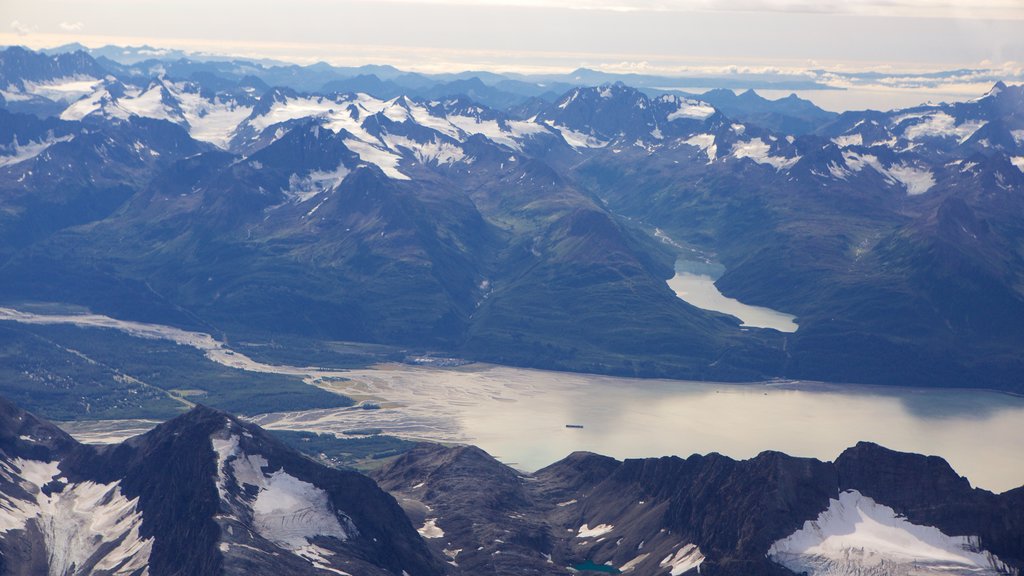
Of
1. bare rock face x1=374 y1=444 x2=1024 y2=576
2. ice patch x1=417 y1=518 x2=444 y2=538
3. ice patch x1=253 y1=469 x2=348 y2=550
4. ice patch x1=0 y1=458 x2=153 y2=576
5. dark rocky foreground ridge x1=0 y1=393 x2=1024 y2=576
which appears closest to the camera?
bare rock face x1=374 y1=444 x2=1024 y2=576

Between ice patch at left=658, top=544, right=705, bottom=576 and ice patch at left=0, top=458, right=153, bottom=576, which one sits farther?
ice patch at left=658, top=544, right=705, bottom=576

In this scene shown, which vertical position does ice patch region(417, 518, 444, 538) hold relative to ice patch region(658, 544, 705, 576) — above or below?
below

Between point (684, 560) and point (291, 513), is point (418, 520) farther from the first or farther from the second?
point (684, 560)

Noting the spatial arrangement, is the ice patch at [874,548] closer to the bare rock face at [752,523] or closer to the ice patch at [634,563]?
the bare rock face at [752,523]

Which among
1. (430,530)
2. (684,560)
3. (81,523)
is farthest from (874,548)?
(81,523)

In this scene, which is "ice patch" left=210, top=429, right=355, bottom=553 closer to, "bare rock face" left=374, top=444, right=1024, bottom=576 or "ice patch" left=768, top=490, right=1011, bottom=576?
"bare rock face" left=374, top=444, right=1024, bottom=576

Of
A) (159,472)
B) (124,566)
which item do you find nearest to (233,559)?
(124,566)

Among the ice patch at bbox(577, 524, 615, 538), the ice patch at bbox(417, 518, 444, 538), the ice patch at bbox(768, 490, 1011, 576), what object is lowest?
the ice patch at bbox(417, 518, 444, 538)

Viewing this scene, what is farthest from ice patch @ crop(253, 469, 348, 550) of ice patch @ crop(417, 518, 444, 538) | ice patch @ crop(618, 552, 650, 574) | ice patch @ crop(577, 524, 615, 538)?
ice patch @ crop(577, 524, 615, 538)
